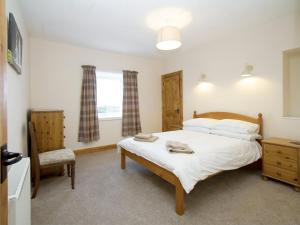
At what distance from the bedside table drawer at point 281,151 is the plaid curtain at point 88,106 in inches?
141

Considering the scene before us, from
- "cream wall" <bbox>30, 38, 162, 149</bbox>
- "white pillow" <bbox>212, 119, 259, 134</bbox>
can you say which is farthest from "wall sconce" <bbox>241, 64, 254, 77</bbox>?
"cream wall" <bbox>30, 38, 162, 149</bbox>

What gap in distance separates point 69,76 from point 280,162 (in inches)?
171

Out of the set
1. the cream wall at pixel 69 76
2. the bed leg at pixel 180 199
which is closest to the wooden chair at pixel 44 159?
the cream wall at pixel 69 76

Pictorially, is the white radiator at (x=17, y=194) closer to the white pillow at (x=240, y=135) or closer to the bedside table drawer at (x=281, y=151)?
the white pillow at (x=240, y=135)

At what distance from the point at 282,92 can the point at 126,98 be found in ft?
11.2

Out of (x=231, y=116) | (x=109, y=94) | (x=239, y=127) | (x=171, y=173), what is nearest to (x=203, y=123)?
(x=231, y=116)

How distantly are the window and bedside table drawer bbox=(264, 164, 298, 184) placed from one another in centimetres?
352

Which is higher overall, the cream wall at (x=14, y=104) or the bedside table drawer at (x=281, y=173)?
the cream wall at (x=14, y=104)

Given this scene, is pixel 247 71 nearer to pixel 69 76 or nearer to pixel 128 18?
pixel 128 18

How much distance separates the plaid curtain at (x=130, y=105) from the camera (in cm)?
460

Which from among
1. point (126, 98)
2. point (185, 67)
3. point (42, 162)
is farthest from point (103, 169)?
point (185, 67)

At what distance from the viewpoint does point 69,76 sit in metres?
3.87

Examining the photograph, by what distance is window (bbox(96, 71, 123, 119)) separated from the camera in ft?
14.7

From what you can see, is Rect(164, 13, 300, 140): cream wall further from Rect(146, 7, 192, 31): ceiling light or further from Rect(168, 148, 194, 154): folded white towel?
Rect(168, 148, 194, 154): folded white towel
